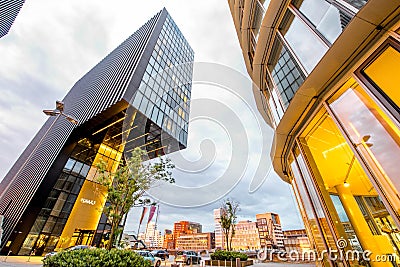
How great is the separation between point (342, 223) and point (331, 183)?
4.64 ft

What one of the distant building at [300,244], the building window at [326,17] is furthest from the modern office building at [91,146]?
the distant building at [300,244]

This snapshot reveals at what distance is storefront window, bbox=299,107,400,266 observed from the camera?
5.24 meters

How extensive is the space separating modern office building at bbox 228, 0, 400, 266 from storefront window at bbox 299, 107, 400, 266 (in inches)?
1.2

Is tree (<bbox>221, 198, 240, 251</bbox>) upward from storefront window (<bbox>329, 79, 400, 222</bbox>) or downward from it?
upward

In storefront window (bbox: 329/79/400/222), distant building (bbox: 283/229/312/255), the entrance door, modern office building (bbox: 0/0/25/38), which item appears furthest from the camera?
modern office building (bbox: 0/0/25/38)

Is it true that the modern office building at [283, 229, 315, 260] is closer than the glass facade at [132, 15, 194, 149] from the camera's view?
Yes

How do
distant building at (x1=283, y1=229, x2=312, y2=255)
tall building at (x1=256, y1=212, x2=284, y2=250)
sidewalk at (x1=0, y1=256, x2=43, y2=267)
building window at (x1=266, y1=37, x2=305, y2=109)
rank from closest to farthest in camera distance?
building window at (x1=266, y1=37, x2=305, y2=109) → sidewalk at (x1=0, y1=256, x2=43, y2=267) → distant building at (x1=283, y1=229, x2=312, y2=255) → tall building at (x1=256, y1=212, x2=284, y2=250)

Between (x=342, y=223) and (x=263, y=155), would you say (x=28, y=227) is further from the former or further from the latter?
(x=342, y=223)

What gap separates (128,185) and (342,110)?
10.4 m

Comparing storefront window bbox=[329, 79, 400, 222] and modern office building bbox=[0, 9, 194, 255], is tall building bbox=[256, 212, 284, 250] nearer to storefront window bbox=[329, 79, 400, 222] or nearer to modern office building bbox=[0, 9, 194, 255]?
modern office building bbox=[0, 9, 194, 255]

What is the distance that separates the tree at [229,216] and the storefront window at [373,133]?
1901cm

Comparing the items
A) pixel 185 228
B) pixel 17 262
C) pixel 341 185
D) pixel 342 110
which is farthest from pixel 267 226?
pixel 342 110

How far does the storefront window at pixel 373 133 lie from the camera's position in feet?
11.6

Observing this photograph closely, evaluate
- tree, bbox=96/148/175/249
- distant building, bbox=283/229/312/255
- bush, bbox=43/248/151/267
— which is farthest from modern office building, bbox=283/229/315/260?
tree, bbox=96/148/175/249
